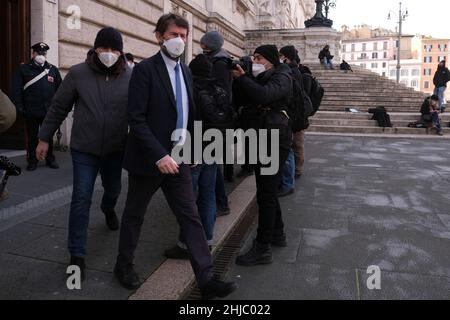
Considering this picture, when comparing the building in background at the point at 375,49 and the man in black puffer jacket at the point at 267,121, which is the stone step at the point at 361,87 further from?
the building in background at the point at 375,49

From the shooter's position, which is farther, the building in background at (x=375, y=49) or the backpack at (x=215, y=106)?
the building in background at (x=375, y=49)

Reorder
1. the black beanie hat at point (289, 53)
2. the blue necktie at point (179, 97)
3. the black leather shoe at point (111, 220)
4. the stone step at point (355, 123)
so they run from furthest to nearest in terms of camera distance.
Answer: the stone step at point (355, 123) → the black beanie hat at point (289, 53) → the black leather shoe at point (111, 220) → the blue necktie at point (179, 97)

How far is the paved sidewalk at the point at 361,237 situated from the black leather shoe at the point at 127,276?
0.70 m

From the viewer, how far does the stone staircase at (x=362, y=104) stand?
54.9ft

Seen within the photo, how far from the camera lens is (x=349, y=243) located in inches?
185

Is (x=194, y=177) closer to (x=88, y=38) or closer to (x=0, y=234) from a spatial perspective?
(x=0, y=234)

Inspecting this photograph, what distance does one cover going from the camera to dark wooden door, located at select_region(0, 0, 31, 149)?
28.7 ft

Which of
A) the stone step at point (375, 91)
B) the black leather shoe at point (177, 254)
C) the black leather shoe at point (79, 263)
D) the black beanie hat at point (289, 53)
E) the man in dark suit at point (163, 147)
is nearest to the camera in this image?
the man in dark suit at point (163, 147)

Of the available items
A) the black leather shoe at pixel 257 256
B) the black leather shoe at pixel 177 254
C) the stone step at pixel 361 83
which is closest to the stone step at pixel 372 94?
the stone step at pixel 361 83

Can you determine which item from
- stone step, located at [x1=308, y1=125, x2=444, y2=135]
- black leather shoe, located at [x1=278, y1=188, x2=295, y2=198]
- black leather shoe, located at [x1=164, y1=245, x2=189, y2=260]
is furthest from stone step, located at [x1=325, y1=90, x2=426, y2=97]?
black leather shoe, located at [x1=164, y1=245, x2=189, y2=260]

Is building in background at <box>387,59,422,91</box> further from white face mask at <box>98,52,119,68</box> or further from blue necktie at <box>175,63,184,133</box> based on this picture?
blue necktie at <box>175,63,184,133</box>

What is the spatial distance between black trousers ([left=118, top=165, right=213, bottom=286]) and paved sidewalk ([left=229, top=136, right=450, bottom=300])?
1.29 feet
